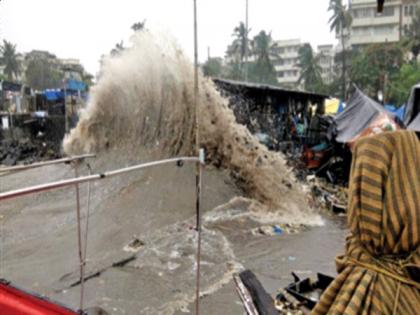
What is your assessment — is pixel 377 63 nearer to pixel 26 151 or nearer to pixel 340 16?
pixel 340 16

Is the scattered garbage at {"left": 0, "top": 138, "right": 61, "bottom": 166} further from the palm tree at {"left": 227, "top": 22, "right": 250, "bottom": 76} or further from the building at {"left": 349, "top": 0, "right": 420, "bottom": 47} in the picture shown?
the building at {"left": 349, "top": 0, "right": 420, "bottom": 47}

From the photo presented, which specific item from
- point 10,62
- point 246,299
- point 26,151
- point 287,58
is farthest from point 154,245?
point 287,58

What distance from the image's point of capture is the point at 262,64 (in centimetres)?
5359

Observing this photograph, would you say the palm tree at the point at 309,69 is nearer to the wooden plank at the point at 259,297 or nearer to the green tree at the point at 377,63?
the green tree at the point at 377,63

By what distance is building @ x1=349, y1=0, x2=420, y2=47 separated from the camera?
48606 mm

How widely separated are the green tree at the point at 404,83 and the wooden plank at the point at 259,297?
89.1 ft

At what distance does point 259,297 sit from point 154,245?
124 inches

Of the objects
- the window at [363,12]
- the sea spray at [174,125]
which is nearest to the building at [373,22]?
the window at [363,12]

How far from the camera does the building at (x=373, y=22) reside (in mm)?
48606

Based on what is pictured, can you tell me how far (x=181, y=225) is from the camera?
23.8 ft

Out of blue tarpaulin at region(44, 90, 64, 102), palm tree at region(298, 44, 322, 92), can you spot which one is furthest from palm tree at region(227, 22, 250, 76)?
blue tarpaulin at region(44, 90, 64, 102)

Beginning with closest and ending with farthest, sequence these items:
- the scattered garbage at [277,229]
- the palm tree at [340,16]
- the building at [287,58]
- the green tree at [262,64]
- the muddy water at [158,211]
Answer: the muddy water at [158,211] → the scattered garbage at [277,229] → the palm tree at [340,16] → the green tree at [262,64] → the building at [287,58]

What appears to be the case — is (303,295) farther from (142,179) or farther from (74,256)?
(142,179)

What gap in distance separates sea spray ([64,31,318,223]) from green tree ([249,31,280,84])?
41848mm
